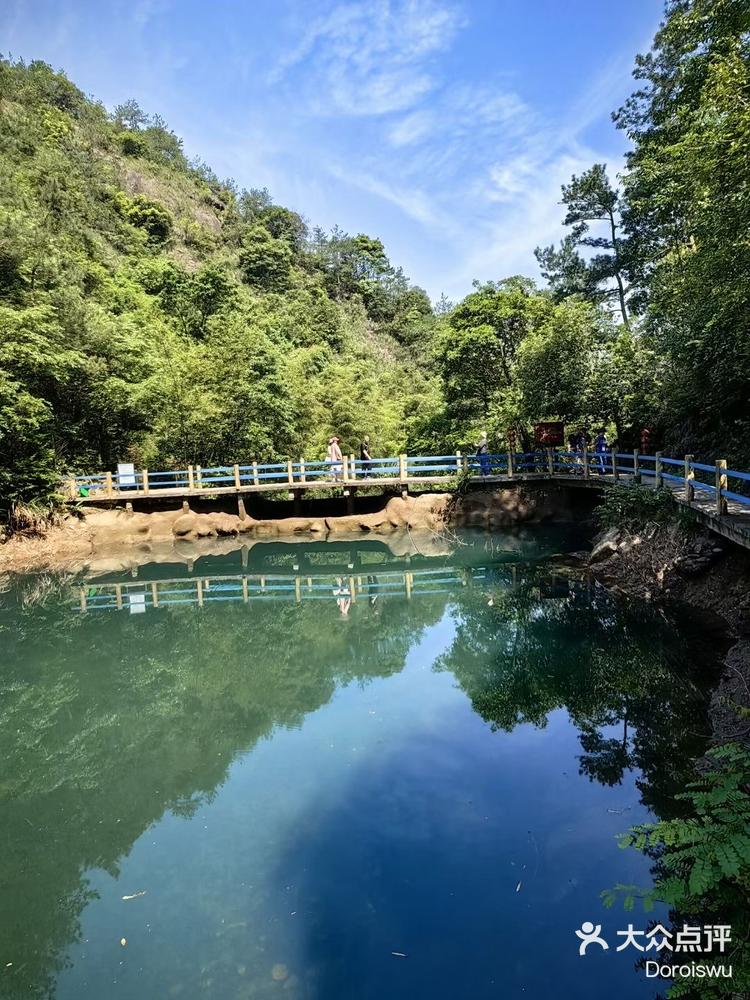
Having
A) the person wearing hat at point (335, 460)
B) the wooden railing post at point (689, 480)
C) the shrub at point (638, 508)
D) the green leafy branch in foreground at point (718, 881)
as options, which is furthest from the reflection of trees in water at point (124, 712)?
the person wearing hat at point (335, 460)

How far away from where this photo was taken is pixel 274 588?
46.0 ft

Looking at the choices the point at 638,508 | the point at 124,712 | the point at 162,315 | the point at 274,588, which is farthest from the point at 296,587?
the point at 162,315

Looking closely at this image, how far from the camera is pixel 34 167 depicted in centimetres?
3484

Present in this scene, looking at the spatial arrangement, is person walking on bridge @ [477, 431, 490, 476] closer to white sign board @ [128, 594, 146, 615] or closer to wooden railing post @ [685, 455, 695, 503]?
wooden railing post @ [685, 455, 695, 503]

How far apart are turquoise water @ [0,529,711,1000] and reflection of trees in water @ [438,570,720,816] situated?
0.12 ft

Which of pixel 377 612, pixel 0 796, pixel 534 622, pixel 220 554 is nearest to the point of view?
pixel 0 796

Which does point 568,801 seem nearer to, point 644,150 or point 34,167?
point 644,150

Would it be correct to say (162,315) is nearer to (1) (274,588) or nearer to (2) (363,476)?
(2) (363,476)

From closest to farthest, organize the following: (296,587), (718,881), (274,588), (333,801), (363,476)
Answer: (718,881)
(333,801)
(274,588)
(296,587)
(363,476)

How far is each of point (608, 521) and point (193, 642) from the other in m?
8.68

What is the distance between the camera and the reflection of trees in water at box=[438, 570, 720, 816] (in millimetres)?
5855

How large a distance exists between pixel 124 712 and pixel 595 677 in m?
6.11

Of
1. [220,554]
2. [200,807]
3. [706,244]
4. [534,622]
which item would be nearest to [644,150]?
[706,244]

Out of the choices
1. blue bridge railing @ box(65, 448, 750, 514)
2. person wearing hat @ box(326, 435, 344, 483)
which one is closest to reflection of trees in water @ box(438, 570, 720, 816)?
blue bridge railing @ box(65, 448, 750, 514)
